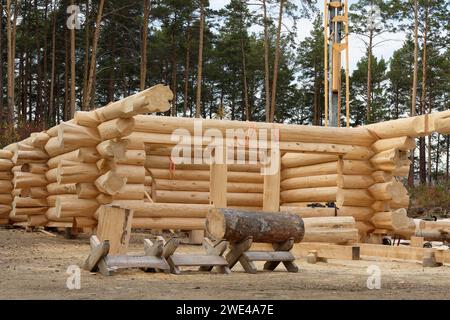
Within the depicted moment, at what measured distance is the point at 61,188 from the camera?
16.5m

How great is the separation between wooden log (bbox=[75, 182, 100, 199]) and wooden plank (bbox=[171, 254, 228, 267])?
231 inches

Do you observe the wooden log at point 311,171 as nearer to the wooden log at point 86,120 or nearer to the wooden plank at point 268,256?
the wooden log at point 86,120

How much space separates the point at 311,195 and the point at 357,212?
5.57 ft

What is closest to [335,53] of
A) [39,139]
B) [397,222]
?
[397,222]

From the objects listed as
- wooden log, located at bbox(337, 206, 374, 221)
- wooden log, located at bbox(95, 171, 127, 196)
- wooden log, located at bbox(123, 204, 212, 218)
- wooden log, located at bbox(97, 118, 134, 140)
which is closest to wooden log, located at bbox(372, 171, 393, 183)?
wooden log, located at bbox(337, 206, 374, 221)

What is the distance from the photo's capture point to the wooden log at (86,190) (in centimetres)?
1438

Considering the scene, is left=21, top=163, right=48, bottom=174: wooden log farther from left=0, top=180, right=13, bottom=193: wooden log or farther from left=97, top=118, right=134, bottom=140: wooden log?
left=97, top=118, right=134, bottom=140: wooden log

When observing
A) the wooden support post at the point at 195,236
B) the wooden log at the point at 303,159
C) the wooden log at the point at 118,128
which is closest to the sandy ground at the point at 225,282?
the wooden log at the point at 118,128

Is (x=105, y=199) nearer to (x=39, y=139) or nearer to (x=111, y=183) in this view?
(x=111, y=183)

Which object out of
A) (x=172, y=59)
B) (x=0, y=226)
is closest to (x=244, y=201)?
(x=0, y=226)

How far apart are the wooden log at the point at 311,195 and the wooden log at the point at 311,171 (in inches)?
18.1

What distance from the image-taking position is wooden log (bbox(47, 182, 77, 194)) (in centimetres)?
1559

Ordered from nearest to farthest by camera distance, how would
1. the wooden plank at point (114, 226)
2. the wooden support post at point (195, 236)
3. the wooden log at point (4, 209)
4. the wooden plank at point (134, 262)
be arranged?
the wooden plank at point (134, 262) → the wooden plank at point (114, 226) → the wooden support post at point (195, 236) → the wooden log at point (4, 209)
